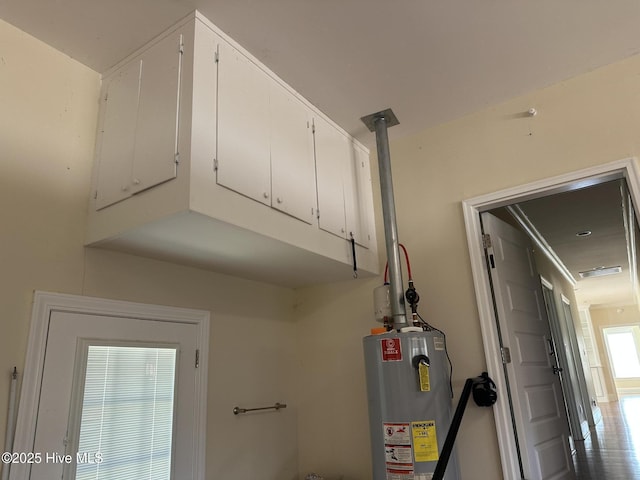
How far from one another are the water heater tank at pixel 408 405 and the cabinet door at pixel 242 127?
1081 mm

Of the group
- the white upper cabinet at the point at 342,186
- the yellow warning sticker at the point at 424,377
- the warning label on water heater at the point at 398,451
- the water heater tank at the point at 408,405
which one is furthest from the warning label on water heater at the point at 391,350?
the white upper cabinet at the point at 342,186

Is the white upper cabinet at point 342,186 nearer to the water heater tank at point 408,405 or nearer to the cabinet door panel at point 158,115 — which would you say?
the water heater tank at point 408,405

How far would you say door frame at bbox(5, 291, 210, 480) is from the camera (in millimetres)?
1811

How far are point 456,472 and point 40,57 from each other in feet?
10.1

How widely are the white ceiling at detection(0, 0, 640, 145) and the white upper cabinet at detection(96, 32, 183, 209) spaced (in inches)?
5.7

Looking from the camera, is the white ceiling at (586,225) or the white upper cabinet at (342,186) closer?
the white upper cabinet at (342,186)

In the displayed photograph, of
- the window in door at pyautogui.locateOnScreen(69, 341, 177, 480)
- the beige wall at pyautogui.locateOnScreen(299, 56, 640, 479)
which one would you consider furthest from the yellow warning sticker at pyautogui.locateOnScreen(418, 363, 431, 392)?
the window in door at pyautogui.locateOnScreen(69, 341, 177, 480)

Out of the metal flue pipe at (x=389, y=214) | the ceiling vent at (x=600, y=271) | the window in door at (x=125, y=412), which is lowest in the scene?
the window in door at (x=125, y=412)

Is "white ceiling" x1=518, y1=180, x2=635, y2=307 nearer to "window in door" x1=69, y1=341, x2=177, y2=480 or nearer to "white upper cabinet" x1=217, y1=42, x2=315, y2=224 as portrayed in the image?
"white upper cabinet" x1=217, y1=42, x2=315, y2=224

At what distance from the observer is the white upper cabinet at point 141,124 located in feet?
6.55

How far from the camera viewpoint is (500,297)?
9.11 ft

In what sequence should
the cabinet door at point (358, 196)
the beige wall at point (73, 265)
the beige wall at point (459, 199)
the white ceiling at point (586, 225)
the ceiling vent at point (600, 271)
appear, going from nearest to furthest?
the beige wall at point (73, 265) < the beige wall at point (459, 199) < the cabinet door at point (358, 196) < the white ceiling at point (586, 225) < the ceiling vent at point (600, 271)

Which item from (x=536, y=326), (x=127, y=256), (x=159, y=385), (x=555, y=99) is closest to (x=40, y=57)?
(x=127, y=256)

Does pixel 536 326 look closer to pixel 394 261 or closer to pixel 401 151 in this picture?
pixel 394 261
